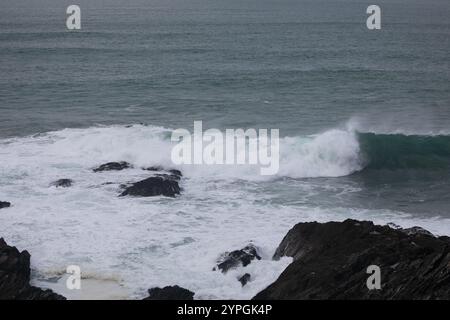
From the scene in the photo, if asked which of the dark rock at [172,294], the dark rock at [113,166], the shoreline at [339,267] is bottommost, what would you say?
the dark rock at [172,294]

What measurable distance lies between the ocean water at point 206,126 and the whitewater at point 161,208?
0.28 ft

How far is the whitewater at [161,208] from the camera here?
21297 millimetres

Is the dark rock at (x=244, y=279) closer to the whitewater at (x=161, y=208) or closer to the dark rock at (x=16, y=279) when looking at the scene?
Answer: the whitewater at (x=161, y=208)

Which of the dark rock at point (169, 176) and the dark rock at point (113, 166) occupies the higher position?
the dark rock at point (113, 166)

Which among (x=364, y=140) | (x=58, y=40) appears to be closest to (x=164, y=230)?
(x=364, y=140)

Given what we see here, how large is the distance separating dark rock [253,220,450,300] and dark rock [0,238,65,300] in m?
6.26

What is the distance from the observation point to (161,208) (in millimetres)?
27391

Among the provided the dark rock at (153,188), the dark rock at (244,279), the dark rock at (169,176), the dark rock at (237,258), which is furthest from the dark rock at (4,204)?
the dark rock at (244,279)

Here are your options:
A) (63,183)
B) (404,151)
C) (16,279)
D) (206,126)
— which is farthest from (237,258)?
(206,126)

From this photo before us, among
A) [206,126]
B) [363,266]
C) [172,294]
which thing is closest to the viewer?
[363,266]

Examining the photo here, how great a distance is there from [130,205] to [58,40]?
183 ft

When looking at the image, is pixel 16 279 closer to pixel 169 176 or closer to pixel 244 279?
pixel 244 279

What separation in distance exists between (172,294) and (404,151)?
22676 mm

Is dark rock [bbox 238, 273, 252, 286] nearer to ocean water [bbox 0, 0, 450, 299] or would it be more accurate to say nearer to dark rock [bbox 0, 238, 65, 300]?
ocean water [bbox 0, 0, 450, 299]
